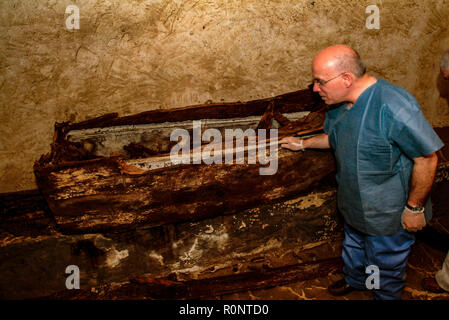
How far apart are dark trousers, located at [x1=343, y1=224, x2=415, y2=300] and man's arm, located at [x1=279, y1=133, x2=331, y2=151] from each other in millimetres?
670

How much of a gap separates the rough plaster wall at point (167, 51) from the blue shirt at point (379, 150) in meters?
1.31

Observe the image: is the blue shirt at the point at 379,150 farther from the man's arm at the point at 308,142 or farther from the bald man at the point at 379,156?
the man's arm at the point at 308,142

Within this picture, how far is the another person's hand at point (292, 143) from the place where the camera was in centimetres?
220

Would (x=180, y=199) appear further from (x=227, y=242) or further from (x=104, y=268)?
(x=104, y=268)

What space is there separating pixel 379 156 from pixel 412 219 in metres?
0.46

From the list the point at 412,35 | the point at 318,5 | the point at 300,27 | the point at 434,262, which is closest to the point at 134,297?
the point at 434,262

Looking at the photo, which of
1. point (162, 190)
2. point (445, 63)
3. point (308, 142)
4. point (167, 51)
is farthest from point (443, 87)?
point (162, 190)

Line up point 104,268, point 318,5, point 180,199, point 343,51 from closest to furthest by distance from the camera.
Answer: point 343,51
point 180,199
point 104,268
point 318,5

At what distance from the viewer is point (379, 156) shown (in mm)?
1715

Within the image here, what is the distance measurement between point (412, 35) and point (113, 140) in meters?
3.27

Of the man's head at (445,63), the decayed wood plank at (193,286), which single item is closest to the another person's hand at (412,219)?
the decayed wood plank at (193,286)

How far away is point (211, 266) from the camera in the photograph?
2.64 metres

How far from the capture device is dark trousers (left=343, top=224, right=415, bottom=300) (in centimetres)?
193

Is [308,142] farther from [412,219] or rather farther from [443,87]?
[443,87]
